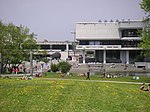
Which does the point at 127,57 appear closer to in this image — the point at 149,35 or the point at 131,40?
the point at 131,40

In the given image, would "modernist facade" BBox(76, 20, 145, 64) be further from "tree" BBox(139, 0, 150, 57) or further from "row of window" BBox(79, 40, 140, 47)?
"tree" BBox(139, 0, 150, 57)

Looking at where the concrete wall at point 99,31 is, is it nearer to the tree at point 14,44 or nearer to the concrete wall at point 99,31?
the concrete wall at point 99,31

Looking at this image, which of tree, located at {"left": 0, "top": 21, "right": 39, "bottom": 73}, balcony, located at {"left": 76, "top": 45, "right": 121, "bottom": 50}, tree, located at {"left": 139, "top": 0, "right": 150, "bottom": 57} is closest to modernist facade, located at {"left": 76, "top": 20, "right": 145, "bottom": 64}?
balcony, located at {"left": 76, "top": 45, "right": 121, "bottom": 50}

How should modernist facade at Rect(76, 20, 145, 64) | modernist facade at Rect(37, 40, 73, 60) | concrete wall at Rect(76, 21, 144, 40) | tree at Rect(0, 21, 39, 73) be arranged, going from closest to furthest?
tree at Rect(0, 21, 39, 73), modernist facade at Rect(76, 20, 145, 64), concrete wall at Rect(76, 21, 144, 40), modernist facade at Rect(37, 40, 73, 60)

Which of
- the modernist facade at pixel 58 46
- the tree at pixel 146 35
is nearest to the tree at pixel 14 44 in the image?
the tree at pixel 146 35

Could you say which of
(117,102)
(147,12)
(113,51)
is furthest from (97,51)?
(117,102)

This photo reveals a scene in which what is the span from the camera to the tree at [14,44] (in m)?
54.9

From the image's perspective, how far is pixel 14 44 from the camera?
56.4m

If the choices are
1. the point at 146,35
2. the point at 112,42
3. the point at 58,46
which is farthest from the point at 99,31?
the point at 146,35

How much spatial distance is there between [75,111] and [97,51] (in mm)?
91133

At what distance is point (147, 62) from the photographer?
94.8 meters

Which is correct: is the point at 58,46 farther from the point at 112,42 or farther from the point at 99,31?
the point at 112,42

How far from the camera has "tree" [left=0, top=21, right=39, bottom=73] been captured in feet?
180

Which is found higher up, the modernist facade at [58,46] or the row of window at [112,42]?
the modernist facade at [58,46]
